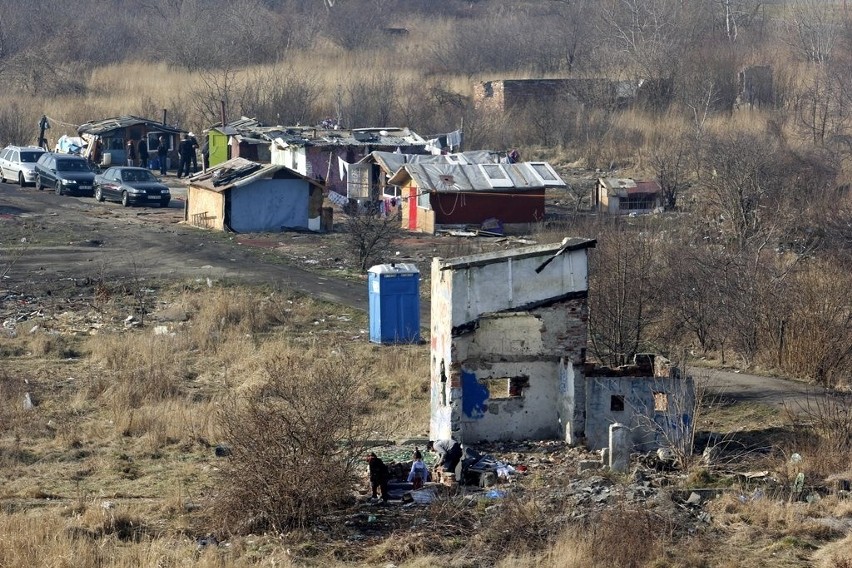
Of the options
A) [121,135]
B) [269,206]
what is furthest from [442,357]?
[121,135]

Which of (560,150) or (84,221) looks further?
(560,150)

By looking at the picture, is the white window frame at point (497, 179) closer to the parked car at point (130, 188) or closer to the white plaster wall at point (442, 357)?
the parked car at point (130, 188)

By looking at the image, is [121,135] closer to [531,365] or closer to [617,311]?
[617,311]

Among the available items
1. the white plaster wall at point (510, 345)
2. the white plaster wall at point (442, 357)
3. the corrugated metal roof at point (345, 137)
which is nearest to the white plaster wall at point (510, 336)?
the white plaster wall at point (510, 345)

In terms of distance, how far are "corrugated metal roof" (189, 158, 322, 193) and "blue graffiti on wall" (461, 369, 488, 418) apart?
61.0 ft

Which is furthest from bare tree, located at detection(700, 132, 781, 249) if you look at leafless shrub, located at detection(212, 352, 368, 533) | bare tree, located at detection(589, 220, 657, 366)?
leafless shrub, located at detection(212, 352, 368, 533)

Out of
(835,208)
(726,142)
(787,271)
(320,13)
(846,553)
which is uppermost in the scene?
(320,13)

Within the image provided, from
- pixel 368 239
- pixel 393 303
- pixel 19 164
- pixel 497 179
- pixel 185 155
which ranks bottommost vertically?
pixel 393 303

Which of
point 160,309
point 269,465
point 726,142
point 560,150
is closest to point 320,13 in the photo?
point 560,150

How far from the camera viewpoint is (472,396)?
52.3 feet

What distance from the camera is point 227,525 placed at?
12.9m

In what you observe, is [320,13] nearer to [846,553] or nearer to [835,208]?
[835,208]

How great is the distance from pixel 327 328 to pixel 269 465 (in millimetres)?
10108

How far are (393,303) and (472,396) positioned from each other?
613 centimetres
